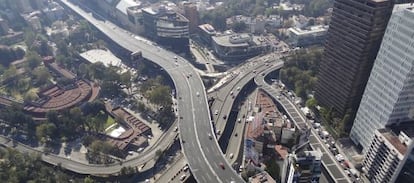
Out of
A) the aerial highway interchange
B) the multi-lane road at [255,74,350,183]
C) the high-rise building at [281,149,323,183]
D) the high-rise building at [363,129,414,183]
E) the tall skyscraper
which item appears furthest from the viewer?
the tall skyscraper

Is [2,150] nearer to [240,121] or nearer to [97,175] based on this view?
[97,175]

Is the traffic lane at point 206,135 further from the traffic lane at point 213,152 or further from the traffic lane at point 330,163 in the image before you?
the traffic lane at point 330,163

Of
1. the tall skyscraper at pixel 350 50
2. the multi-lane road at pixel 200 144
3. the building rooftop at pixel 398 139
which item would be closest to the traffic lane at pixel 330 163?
the building rooftop at pixel 398 139

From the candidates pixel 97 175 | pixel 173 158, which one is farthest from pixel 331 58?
pixel 97 175

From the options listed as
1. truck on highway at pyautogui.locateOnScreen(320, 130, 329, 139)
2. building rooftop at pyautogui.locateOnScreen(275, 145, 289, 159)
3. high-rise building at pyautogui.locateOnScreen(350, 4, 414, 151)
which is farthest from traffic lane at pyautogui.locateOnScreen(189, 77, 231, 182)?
high-rise building at pyautogui.locateOnScreen(350, 4, 414, 151)

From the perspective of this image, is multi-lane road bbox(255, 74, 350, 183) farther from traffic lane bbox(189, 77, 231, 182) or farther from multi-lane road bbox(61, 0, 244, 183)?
traffic lane bbox(189, 77, 231, 182)

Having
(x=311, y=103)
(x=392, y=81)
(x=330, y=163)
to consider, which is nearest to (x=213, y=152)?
(x=330, y=163)
